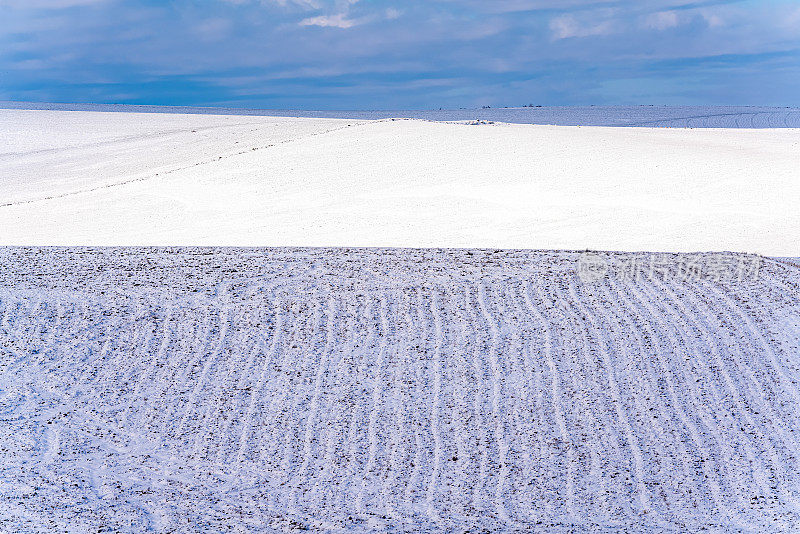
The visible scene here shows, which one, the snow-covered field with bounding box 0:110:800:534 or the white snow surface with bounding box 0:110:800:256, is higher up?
the white snow surface with bounding box 0:110:800:256

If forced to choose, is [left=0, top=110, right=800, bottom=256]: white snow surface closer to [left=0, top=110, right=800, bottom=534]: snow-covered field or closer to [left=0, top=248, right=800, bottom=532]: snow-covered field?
[left=0, top=110, right=800, bottom=534]: snow-covered field

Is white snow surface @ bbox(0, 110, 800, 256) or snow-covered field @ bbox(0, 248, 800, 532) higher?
white snow surface @ bbox(0, 110, 800, 256)

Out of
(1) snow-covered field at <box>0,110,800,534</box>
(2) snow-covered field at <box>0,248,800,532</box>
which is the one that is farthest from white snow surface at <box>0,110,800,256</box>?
(2) snow-covered field at <box>0,248,800,532</box>

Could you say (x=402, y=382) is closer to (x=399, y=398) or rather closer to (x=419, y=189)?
(x=399, y=398)

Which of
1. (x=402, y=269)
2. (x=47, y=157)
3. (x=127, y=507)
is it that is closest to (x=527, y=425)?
(x=127, y=507)

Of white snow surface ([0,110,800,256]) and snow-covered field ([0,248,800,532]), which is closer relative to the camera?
snow-covered field ([0,248,800,532])

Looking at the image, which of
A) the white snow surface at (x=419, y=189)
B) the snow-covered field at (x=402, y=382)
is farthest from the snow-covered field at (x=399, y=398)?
the white snow surface at (x=419, y=189)

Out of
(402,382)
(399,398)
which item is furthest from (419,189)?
(399,398)
